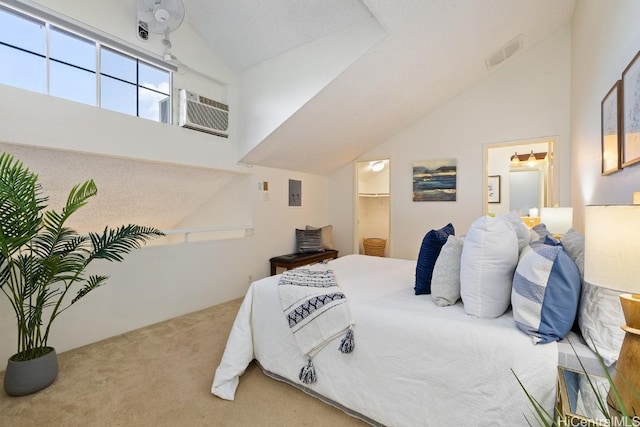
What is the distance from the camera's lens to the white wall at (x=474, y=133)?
395cm

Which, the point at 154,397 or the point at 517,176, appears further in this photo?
the point at 517,176

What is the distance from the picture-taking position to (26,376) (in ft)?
6.15

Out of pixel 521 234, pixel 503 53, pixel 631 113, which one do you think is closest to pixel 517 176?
pixel 503 53

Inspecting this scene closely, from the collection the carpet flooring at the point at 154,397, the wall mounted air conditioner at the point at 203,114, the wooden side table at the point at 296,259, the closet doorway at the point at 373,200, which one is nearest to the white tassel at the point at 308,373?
the carpet flooring at the point at 154,397

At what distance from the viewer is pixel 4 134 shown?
2174 millimetres

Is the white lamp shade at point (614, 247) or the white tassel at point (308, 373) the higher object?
the white lamp shade at point (614, 247)

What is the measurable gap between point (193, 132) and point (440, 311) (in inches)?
120

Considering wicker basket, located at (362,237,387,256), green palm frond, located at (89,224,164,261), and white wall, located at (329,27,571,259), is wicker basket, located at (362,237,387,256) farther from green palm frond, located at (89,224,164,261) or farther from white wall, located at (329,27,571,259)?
green palm frond, located at (89,224,164,261)

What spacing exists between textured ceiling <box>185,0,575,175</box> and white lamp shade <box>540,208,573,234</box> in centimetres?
200

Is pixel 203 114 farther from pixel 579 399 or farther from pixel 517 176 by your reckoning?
pixel 517 176

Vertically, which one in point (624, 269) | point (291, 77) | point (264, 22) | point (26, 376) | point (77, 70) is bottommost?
point (26, 376)

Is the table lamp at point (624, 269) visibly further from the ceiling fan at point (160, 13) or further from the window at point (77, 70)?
the window at point (77, 70)

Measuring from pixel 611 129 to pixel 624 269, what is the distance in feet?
5.80

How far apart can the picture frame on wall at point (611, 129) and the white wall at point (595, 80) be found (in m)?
0.07
